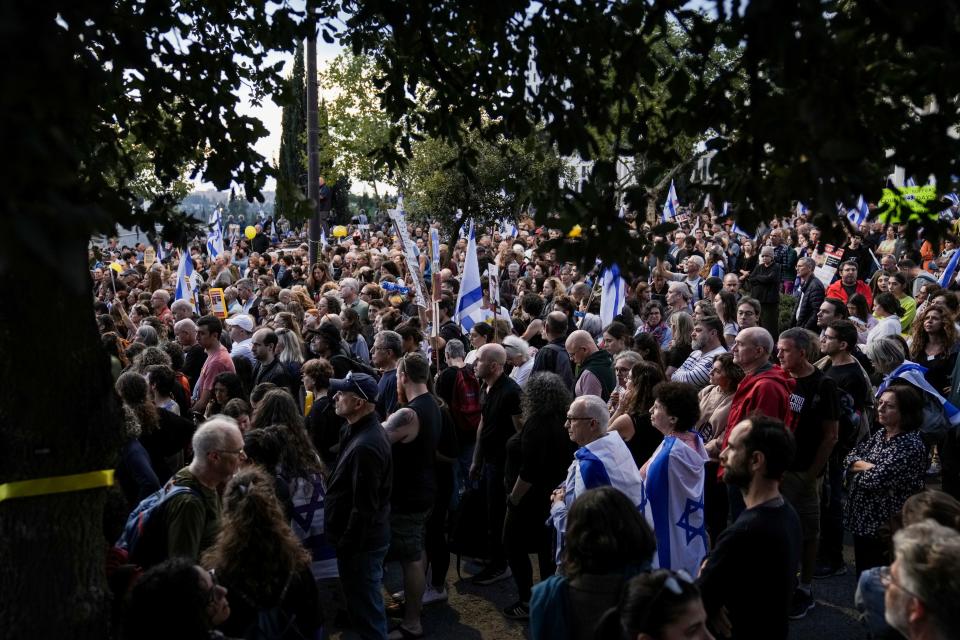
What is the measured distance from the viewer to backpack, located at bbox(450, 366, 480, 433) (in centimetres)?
802

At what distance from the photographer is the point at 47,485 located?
11.4 ft

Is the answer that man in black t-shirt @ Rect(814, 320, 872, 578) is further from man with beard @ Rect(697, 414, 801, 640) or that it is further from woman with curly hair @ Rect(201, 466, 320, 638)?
woman with curly hair @ Rect(201, 466, 320, 638)

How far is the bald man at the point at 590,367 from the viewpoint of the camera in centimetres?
816

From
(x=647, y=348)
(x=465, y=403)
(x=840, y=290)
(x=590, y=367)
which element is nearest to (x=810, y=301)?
(x=840, y=290)

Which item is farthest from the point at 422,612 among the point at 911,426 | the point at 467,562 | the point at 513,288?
the point at 513,288

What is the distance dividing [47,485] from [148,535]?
1.32 meters

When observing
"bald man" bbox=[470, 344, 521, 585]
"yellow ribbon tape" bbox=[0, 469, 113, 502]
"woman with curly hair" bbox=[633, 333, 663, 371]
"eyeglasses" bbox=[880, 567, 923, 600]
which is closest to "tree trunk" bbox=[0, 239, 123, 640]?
"yellow ribbon tape" bbox=[0, 469, 113, 502]

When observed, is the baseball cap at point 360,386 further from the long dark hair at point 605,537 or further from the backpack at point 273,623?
the long dark hair at point 605,537

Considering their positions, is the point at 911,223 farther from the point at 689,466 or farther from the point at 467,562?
the point at 467,562

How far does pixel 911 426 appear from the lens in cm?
614

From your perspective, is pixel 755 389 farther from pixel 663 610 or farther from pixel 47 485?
pixel 47 485

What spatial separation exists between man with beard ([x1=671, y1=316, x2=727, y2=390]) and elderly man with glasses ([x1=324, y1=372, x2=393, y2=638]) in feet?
10.2

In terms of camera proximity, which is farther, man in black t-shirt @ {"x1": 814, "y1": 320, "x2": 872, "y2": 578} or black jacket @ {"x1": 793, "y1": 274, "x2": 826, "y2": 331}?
black jacket @ {"x1": 793, "y1": 274, "x2": 826, "y2": 331}

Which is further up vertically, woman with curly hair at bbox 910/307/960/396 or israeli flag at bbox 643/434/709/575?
woman with curly hair at bbox 910/307/960/396
